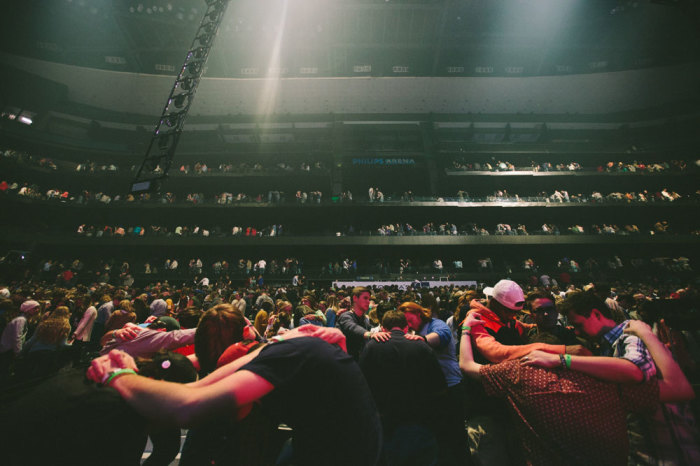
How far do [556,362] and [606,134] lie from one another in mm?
37612

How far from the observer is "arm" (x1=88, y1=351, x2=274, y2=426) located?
41.8 inches

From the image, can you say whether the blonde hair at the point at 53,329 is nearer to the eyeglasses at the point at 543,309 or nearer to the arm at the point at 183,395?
the arm at the point at 183,395

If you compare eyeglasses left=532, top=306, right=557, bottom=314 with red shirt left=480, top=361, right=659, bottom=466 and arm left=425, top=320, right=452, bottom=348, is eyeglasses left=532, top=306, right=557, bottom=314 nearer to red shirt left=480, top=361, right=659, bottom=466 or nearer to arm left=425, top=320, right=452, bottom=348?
arm left=425, top=320, right=452, bottom=348

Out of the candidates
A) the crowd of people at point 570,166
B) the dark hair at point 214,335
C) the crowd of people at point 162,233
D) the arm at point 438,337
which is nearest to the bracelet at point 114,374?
the dark hair at point 214,335

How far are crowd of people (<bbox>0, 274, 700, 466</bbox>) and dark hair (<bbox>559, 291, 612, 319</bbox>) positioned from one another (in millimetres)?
13

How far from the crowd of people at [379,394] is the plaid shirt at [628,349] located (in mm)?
11

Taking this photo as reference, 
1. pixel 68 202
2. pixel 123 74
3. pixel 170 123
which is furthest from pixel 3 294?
pixel 123 74

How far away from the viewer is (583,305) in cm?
231

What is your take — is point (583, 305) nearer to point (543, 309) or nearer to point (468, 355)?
point (543, 309)

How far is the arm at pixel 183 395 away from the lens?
1062 millimetres

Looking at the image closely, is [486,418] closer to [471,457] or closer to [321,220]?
Result: [471,457]

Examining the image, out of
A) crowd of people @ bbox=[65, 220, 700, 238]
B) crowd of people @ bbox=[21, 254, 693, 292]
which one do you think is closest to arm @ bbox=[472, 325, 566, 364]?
crowd of people @ bbox=[21, 254, 693, 292]

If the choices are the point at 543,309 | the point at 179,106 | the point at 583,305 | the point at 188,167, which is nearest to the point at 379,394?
the point at 583,305

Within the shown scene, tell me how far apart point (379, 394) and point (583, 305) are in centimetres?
193
